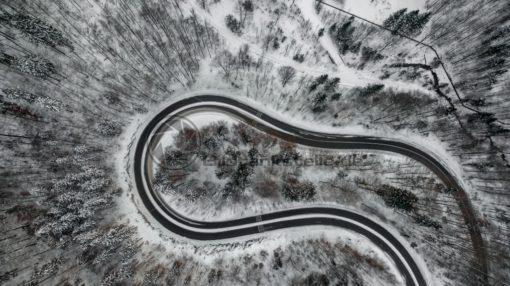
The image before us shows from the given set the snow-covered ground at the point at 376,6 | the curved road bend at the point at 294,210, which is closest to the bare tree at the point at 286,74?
the curved road bend at the point at 294,210

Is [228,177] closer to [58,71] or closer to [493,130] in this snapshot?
[58,71]

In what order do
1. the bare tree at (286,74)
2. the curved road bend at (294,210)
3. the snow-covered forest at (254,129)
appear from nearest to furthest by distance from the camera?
the snow-covered forest at (254,129)
the curved road bend at (294,210)
the bare tree at (286,74)

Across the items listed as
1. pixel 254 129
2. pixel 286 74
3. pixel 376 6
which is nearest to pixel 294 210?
pixel 254 129

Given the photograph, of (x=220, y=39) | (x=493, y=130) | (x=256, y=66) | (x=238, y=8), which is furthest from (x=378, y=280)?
(x=238, y=8)

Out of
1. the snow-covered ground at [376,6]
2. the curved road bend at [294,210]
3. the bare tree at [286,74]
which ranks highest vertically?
the snow-covered ground at [376,6]

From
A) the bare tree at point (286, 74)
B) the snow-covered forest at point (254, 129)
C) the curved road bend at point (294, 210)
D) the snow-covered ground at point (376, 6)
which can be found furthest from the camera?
the bare tree at point (286, 74)

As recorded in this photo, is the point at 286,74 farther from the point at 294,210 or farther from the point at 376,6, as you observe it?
the point at 294,210

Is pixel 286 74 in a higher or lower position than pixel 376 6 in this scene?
lower

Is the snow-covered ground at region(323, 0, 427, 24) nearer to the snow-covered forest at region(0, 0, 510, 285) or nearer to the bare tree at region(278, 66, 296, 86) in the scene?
the snow-covered forest at region(0, 0, 510, 285)

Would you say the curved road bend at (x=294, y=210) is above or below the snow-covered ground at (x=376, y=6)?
below

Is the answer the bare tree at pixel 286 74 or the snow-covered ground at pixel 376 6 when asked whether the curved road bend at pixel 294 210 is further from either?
the snow-covered ground at pixel 376 6
